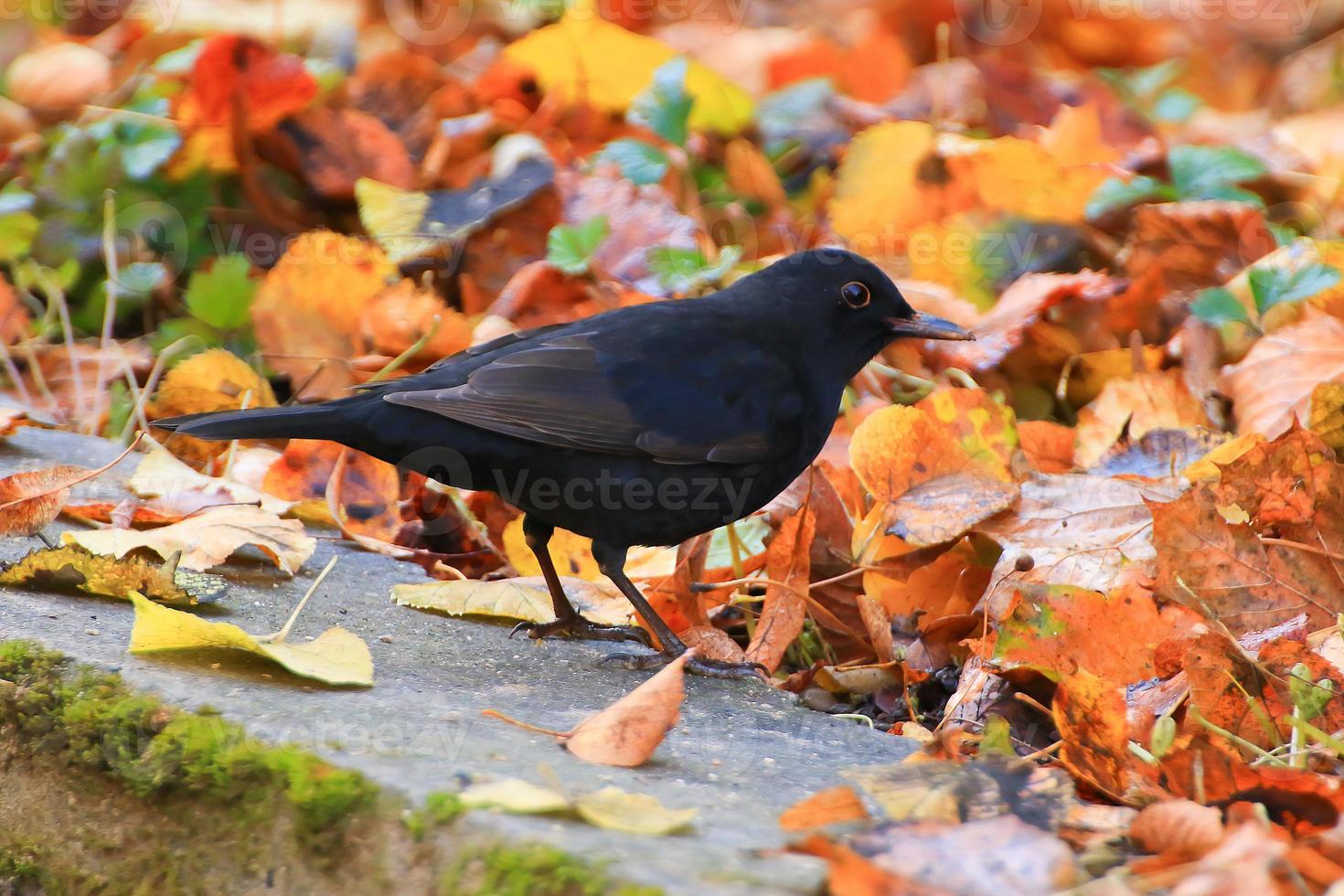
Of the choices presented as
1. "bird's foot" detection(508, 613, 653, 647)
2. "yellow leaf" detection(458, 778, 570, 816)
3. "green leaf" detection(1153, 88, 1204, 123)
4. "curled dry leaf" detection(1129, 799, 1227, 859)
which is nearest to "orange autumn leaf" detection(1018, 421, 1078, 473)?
"bird's foot" detection(508, 613, 653, 647)

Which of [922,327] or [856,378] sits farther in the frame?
[856,378]

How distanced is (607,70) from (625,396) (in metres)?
2.91

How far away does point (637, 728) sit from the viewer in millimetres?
2357

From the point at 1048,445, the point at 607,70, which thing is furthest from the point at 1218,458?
the point at 607,70

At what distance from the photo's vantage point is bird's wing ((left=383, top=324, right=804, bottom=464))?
11.3ft

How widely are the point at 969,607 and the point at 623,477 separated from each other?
0.89 meters

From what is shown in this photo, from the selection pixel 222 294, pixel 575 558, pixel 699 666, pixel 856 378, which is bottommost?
pixel 575 558

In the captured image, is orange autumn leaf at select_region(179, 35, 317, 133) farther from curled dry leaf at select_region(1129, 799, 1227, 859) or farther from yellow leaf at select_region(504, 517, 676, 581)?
curled dry leaf at select_region(1129, 799, 1227, 859)

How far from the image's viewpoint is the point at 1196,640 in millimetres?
2643

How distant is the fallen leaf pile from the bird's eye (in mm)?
369

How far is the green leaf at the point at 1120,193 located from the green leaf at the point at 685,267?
1352 mm

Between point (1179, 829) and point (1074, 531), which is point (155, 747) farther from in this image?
point (1074, 531)

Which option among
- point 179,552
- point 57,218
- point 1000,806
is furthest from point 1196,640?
point 57,218

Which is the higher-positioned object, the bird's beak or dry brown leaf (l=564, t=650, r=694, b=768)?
the bird's beak
